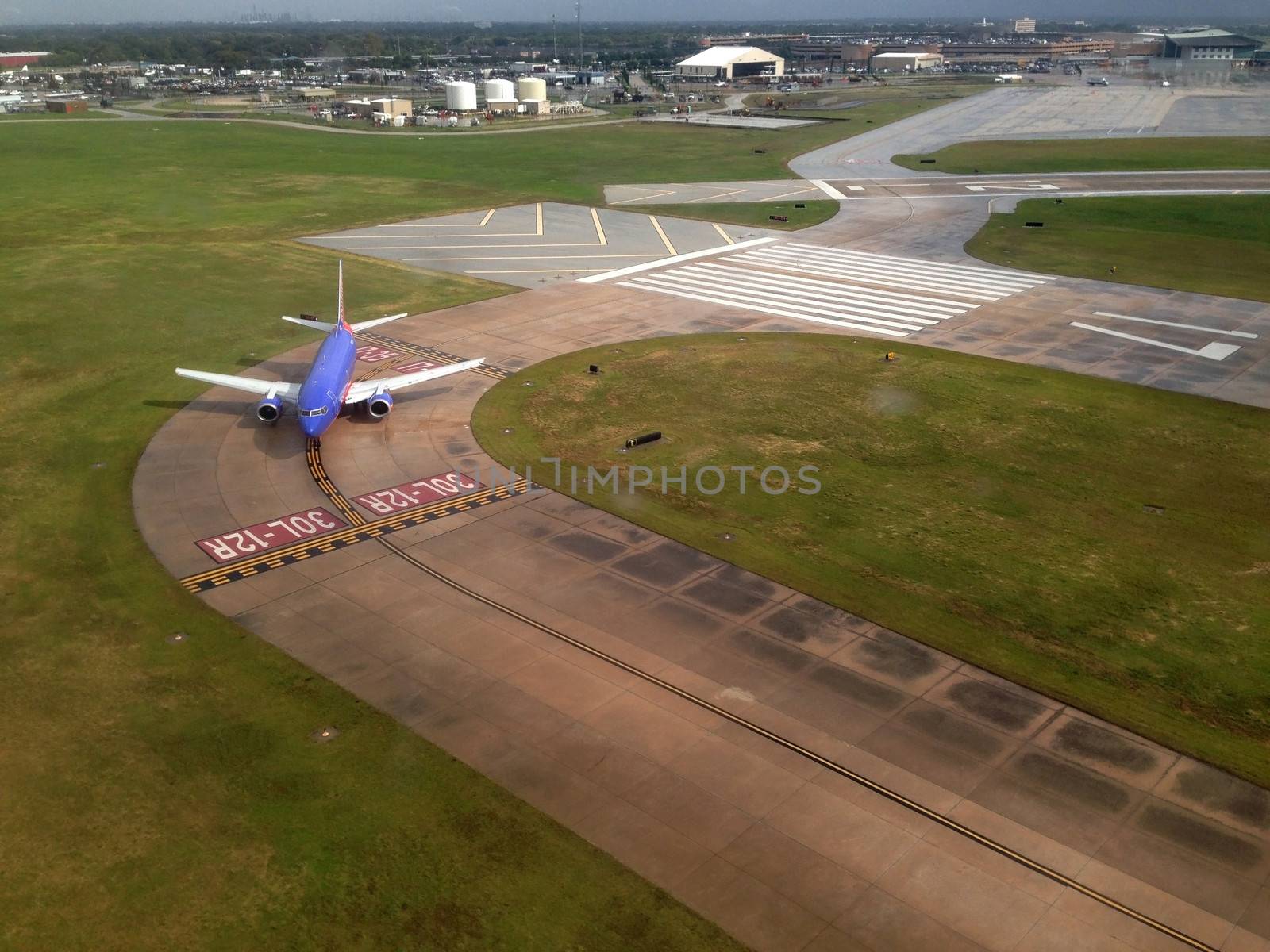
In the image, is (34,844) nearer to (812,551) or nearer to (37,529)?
(37,529)

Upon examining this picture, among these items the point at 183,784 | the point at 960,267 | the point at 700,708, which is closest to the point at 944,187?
the point at 960,267

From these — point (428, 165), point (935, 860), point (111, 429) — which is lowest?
point (935, 860)

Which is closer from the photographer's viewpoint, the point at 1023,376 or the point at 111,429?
the point at 111,429

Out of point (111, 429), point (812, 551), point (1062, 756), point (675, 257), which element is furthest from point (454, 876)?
point (675, 257)

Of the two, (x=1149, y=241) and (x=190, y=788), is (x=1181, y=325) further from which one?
(x=190, y=788)

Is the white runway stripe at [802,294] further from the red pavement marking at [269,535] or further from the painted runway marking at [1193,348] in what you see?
the red pavement marking at [269,535]

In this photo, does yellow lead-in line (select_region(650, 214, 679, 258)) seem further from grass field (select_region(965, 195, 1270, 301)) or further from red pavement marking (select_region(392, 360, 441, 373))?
red pavement marking (select_region(392, 360, 441, 373))

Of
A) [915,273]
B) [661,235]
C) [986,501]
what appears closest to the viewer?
[986,501]
